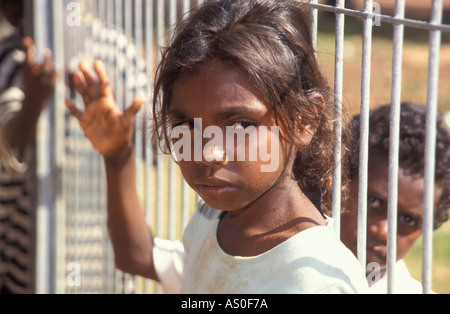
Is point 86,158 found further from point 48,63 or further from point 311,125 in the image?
point 311,125

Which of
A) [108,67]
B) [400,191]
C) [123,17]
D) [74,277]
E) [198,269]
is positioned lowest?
[74,277]

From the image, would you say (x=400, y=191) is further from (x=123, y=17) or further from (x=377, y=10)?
(x=123, y=17)

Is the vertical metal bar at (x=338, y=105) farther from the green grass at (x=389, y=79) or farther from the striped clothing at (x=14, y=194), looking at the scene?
the striped clothing at (x=14, y=194)

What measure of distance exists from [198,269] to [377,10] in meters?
0.73

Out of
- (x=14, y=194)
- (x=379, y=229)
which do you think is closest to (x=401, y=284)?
(x=379, y=229)

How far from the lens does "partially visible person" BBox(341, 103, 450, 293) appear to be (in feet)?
4.58

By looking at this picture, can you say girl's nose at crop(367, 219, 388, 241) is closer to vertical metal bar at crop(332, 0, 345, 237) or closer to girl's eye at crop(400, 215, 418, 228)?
girl's eye at crop(400, 215, 418, 228)

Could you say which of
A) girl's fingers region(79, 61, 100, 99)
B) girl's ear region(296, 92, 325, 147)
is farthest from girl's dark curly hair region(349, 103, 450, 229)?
girl's fingers region(79, 61, 100, 99)

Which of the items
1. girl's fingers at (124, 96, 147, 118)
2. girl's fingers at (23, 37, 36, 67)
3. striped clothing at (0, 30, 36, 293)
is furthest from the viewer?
striped clothing at (0, 30, 36, 293)

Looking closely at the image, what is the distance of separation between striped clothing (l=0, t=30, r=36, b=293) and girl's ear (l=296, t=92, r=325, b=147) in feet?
6.17
